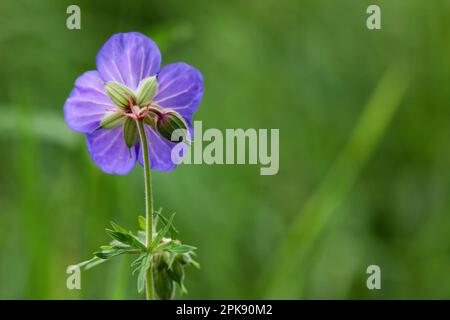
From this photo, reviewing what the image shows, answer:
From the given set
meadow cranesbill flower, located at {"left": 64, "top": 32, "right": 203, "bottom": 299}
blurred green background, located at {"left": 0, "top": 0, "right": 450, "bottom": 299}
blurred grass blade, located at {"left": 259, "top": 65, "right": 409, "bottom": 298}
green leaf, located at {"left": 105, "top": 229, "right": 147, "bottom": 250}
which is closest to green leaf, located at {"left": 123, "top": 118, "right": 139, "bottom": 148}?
meadow cranesbill flower, located at {"left": 64, "top": 32, "right": 203, "bottom": 299}

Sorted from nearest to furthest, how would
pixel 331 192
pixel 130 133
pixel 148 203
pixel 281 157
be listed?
pixel 148 203, pixel 130 133, pixel 331 192, pixel 281 157

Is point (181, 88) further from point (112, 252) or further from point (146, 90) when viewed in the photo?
point (112, 252)

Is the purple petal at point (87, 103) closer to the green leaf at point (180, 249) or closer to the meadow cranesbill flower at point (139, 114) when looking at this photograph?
the meadow cranesbill flower at point (139, 114)

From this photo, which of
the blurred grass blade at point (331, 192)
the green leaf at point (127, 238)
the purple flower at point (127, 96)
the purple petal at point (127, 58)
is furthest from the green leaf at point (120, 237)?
the blurred grass blade at point (331, 192)

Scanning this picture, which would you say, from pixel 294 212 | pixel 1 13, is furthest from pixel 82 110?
pixel 1 13

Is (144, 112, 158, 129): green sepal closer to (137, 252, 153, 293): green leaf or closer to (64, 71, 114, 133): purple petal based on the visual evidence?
(64, 71, 114, 133): purple petal

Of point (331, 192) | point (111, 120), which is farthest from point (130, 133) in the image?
point (331, 192)

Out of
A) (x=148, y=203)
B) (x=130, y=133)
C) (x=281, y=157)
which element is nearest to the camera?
(x=148, y=203)
